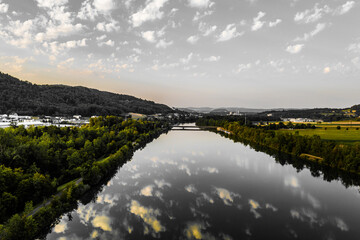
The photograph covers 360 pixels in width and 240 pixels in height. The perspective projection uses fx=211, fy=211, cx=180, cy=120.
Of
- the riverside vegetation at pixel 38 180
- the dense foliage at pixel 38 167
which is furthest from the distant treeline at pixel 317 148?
the riverside vegetation at pixel 38 180

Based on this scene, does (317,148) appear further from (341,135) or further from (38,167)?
(38,167)

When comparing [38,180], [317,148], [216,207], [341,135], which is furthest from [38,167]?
[341,135]

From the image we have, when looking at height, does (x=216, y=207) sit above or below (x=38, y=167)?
below

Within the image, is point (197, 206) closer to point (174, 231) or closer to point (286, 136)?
point (174, 231)

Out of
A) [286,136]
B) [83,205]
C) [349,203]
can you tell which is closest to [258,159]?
[286,136]

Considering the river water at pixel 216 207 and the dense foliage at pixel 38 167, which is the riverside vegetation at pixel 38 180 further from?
the river water at pixel 216 207

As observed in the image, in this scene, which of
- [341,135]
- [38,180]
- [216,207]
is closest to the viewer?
[38,180]

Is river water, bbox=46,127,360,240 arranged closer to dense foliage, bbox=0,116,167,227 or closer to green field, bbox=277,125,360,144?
dense foliage, bbox=0,116,167,227

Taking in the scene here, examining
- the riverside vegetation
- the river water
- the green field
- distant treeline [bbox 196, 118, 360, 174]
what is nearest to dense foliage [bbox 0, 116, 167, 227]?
the riverside vegetation
